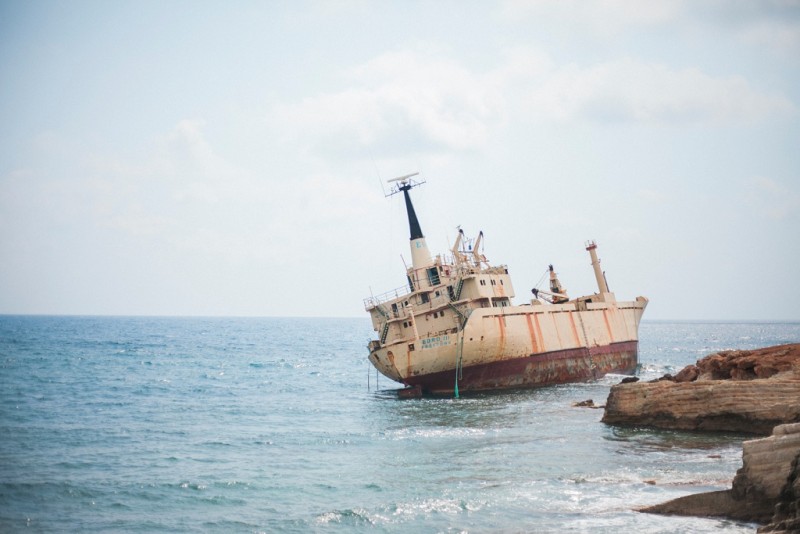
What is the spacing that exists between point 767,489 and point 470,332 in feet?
71.6

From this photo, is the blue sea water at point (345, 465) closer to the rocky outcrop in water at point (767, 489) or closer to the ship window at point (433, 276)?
the rocky outcrop in water at point (767, 489)

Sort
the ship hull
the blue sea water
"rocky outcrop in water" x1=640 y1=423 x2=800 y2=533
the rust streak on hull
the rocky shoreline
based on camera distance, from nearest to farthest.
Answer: "rocky outcrop in water" x1=640 y1=423 x2=800 y2=533 → the rocky shoreline → the blue sea water → the ship hull → the rust streak on hull

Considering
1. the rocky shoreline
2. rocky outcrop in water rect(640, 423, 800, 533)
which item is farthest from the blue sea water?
the rocky shoreline

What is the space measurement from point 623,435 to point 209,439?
15.5 meters

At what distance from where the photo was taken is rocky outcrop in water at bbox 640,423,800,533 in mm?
10945

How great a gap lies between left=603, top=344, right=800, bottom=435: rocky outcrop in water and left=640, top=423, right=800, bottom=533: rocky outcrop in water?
20.2 ft

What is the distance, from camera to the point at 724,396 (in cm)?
2002

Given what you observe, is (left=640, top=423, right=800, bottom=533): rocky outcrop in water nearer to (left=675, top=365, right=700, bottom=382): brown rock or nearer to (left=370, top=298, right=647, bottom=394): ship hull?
(left=675, top=365, right=700, bottom=382): brown rock

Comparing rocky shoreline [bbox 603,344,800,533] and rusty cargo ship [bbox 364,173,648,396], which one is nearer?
rocky shoreline [bbox 603,344,800,533]

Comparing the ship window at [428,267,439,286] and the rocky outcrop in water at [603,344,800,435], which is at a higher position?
the ship window at [428,267,439,286]

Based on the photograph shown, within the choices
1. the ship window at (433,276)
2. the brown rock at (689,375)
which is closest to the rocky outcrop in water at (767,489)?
the brown rock at (689,375)

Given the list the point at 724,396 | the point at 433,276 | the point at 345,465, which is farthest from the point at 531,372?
the point at 345,465

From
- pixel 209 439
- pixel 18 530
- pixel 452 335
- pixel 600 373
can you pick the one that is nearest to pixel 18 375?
pixel 209 439

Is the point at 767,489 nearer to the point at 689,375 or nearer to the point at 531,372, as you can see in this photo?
the point at 689,375
